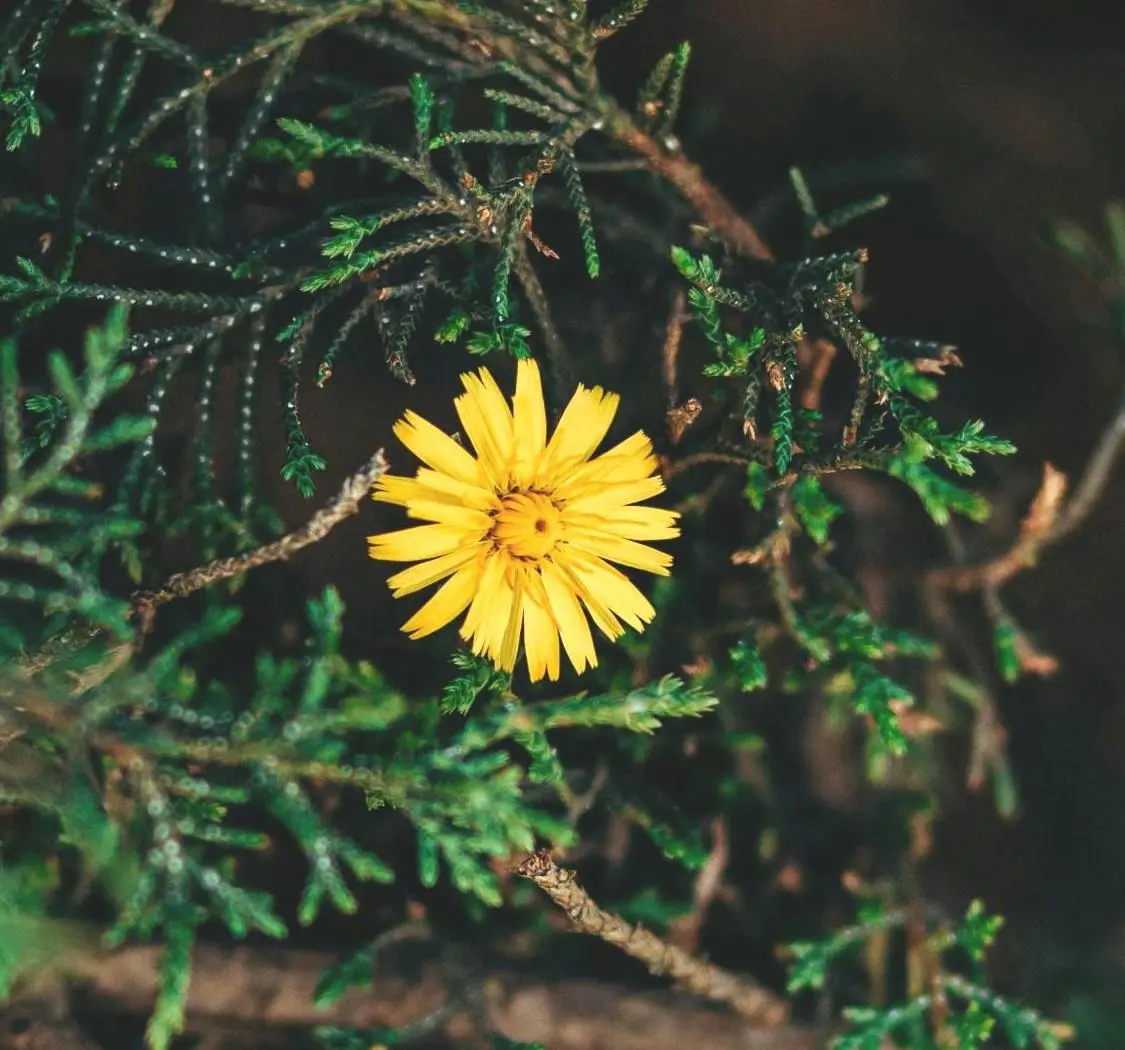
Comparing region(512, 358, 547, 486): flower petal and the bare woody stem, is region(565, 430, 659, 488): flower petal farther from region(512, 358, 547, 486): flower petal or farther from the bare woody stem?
the bare woody stem

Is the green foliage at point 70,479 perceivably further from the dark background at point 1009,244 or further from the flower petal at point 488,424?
the dark background at point 1009,244

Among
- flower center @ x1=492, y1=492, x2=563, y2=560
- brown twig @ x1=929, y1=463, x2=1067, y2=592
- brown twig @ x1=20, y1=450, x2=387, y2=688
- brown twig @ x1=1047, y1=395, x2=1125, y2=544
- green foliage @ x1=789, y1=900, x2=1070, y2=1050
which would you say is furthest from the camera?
brown twig @ x1=1047, y1=395, x2=1125, y2=544

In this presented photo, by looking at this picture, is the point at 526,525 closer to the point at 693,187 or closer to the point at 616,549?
the point at 616,549

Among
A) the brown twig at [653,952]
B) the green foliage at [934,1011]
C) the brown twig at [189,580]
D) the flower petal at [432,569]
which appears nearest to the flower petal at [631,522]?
the flower petal at [432,569]

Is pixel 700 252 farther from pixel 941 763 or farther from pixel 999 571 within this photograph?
pixel 941 763

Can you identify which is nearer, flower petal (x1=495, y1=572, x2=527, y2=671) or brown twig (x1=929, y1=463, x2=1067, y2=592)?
flower petal (x1=495, y1=572, x2=527, y2=671)

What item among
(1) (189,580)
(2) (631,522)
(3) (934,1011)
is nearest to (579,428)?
(2) (631,522)

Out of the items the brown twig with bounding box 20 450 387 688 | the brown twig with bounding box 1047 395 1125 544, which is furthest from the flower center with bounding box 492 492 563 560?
the brown twig with bounding box 1047 395 1125 544
